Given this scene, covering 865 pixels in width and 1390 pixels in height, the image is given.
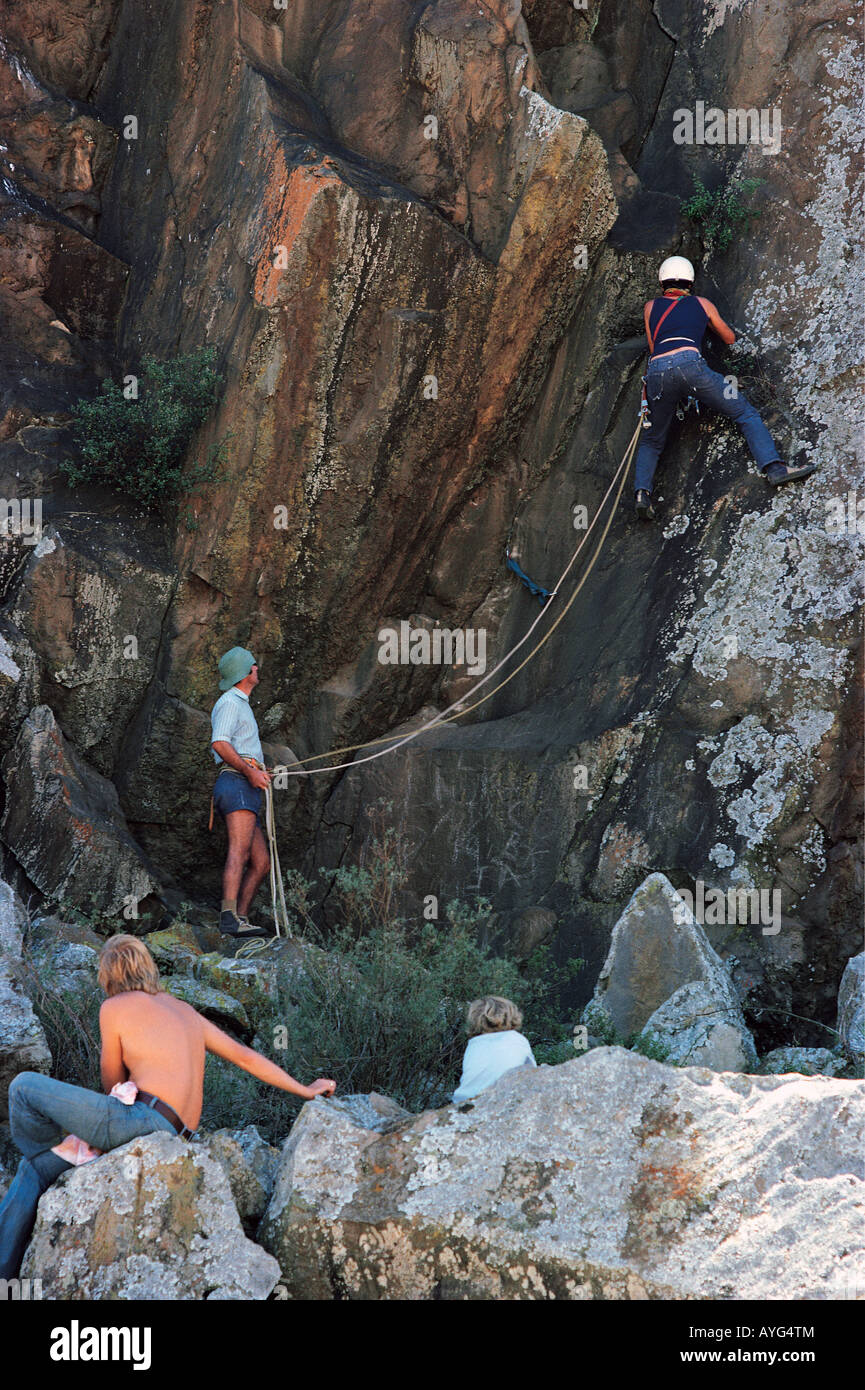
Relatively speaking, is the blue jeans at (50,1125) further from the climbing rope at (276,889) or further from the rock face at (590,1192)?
the climbing rope at (276,889)

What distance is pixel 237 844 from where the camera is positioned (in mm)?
8477

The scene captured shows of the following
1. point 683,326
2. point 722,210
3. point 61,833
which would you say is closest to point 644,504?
point 683,326

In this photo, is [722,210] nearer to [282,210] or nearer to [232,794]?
[282,210]

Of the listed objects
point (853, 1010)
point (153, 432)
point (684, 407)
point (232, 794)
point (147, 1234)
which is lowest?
point (147, 1234)

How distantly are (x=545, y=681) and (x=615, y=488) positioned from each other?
1.66 m

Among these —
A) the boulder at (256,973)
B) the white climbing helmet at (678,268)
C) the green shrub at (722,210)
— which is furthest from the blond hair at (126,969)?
the green shrub at (722,210)

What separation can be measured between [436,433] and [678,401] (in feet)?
6.13

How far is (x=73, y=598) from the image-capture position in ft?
29.7

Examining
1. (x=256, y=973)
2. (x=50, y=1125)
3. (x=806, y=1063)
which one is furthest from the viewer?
(x=256, y=973)

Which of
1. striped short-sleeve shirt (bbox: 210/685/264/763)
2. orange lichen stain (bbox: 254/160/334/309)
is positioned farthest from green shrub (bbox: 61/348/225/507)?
striped short-sleeve shirt (bbox: 210/685/264/763)

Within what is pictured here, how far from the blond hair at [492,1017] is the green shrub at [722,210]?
7001 millimetres

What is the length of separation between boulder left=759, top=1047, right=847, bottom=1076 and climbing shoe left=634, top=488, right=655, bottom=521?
4.36 metres

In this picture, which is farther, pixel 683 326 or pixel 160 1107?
pixel 683 326

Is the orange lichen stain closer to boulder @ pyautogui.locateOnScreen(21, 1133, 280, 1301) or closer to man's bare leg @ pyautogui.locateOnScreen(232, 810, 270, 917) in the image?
man's bare leg @ pyautogui.locateOnScreen(232, 810, 270, 917)
